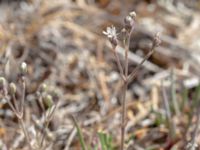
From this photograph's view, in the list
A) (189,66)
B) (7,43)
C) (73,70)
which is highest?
(7,43)

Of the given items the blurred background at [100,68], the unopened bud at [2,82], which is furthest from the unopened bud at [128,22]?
the blurred background at [100,68]

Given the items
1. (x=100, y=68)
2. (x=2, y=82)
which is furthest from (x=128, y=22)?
(x=100, y=68)

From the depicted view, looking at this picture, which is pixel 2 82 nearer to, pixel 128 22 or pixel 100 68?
pixel 128 22

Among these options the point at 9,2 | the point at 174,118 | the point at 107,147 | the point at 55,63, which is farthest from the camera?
the point at 9,2

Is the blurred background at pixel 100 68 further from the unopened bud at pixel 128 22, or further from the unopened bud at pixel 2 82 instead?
the unopened bud at pixel 128 22

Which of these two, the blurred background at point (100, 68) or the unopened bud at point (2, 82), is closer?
the unopened bud at point (2, 82)

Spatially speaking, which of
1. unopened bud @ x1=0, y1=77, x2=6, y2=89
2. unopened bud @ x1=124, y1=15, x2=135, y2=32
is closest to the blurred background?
unopened bud @ x1=0, y1=77, x2=6, y2=89

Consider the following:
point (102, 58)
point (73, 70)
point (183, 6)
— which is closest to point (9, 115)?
point (73, 70)

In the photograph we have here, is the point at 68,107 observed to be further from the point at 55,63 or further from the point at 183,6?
the point at 183,6

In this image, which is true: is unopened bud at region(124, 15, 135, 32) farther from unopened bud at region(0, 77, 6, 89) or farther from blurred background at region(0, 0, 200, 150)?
blurred background at region(0, 0, 200, 150)
